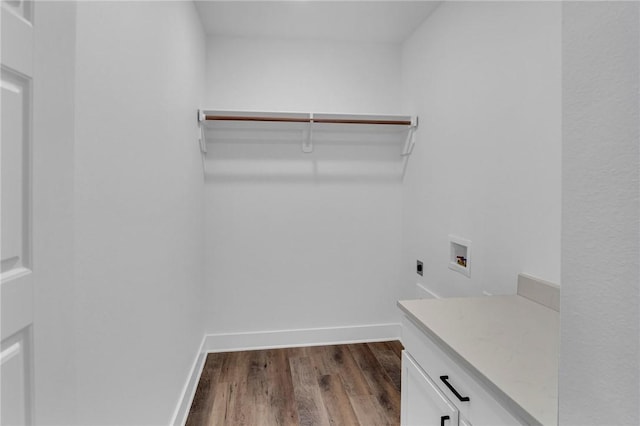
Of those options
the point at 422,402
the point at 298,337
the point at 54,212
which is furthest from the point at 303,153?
the point at 54,212

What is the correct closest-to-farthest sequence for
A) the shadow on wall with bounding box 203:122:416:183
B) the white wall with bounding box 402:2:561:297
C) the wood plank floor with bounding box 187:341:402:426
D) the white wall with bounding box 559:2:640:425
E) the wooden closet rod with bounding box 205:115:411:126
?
the white wall with bounding box 559:2:640:425 → the white wall with bounding box 402:2:561:297 → the wood plank floor with bounding box 187:341:402:426 → the wooden closet rod with bounding box 205:115:411:126 → the shadow on wall with bounding box 203:122:416:183

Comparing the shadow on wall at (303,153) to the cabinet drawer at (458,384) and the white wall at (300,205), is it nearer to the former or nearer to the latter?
the white wall at (300,205)

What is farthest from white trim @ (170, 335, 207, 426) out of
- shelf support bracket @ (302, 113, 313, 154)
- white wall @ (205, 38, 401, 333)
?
shelf support bracket @ (302, 113, 313, 154)

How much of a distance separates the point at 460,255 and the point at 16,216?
6.51 feet

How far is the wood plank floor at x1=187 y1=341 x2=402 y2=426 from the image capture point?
1.85m

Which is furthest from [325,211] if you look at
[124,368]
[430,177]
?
[124,368]

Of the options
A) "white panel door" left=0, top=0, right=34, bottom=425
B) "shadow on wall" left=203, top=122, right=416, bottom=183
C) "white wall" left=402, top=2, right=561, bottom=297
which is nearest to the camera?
"white panel door" left=0, top=0, right=34, bottom=425

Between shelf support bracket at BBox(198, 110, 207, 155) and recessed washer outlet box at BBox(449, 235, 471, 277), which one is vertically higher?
shelf support bracket at BBox(198, 110, 207, 155)

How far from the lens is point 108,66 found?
96 cm

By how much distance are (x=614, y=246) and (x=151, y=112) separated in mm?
1441

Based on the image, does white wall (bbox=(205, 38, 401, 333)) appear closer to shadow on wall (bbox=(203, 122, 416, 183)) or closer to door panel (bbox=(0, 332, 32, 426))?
shadow on wall (bbox=(203, 122, 416, 183))

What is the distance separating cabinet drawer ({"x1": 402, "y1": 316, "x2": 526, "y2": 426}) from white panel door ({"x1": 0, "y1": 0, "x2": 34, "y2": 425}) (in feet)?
3.38

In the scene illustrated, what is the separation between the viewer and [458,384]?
97 cm

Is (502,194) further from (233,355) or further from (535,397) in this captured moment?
(233,355)
